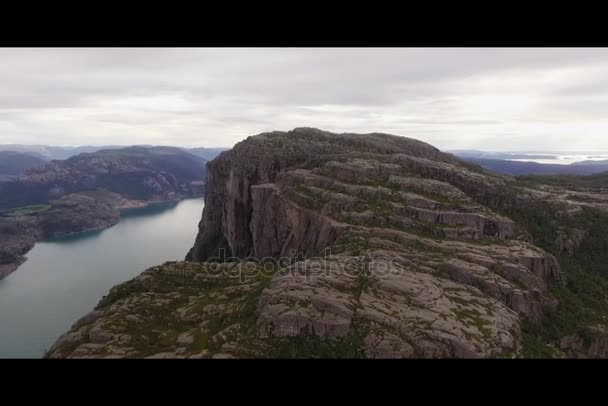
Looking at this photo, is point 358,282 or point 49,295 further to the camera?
point 49,295

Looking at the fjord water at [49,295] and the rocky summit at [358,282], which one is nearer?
the rocky summit at [358,282]

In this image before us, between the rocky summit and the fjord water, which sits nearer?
the rocky summit

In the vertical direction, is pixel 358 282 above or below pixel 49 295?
above

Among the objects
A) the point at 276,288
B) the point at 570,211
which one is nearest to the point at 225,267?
the point at 276,288

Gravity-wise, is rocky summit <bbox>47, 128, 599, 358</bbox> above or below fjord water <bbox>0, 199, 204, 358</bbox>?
above

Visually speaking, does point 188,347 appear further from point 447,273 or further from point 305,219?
point 305,219

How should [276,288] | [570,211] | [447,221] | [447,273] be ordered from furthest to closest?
[570,211] < [447,221] < [447,273] < [276,288]

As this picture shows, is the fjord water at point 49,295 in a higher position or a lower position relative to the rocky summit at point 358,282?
lower
